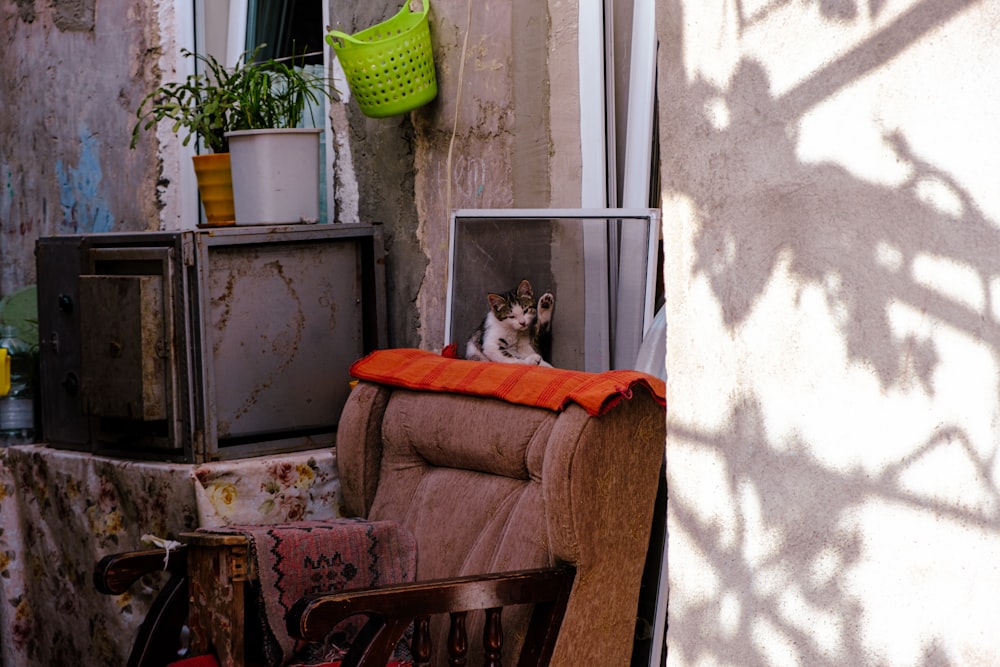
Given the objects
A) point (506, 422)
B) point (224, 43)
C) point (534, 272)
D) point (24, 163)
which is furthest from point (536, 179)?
point (24, 163)

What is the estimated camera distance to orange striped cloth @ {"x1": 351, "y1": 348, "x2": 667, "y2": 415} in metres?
2.29

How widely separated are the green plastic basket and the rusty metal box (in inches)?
14.4

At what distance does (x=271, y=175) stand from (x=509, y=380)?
1043mm

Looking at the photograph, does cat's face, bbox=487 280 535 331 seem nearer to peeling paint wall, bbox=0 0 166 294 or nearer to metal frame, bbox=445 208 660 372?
metal frame, bbox=445 208 660 372

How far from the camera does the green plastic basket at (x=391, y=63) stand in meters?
3.00

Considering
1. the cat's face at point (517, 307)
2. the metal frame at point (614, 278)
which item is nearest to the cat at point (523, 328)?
the cat's face at point (517, 307)

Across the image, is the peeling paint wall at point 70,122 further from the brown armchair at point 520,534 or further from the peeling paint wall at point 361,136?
the brown armchair at point 520,534

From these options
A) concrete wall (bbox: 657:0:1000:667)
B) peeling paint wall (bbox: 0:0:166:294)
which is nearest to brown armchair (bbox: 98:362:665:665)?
concrete wall (bbox: 657:0:1000:667)

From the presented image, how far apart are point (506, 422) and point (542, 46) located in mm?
998

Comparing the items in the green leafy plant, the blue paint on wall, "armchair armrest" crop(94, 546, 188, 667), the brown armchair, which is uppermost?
the green leafy plant

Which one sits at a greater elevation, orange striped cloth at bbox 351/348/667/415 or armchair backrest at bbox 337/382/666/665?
orange striped cloth at bbox 351/348/667/415

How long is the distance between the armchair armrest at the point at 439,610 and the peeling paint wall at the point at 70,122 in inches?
94.0

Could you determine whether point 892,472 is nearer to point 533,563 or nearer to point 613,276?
point 533,563

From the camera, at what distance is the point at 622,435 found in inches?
92.2
